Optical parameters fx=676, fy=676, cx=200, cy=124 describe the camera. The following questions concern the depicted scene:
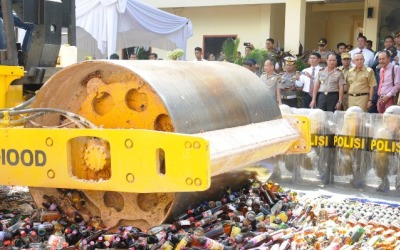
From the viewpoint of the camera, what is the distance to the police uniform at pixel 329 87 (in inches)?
438

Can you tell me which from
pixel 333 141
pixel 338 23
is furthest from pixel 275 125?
pixel 338 23

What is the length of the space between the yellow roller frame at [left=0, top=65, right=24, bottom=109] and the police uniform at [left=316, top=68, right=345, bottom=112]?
6.79m

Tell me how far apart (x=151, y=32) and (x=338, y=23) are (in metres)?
8.20

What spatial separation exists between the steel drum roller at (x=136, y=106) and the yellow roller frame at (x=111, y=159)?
0.10 meters

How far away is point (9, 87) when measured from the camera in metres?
5.37

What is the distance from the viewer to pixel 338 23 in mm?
22797

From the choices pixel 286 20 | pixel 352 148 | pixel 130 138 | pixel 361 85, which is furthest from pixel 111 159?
pixel 286 20

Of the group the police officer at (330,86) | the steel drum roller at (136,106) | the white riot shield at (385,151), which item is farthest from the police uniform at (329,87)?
the steel drum roller at (136,106)

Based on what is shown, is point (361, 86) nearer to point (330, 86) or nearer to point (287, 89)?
point (330, 86)

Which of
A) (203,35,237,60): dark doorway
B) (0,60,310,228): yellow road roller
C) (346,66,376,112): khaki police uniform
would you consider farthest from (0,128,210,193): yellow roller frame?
(203,35,237,60): dark doorway

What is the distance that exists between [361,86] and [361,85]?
2 centimetres

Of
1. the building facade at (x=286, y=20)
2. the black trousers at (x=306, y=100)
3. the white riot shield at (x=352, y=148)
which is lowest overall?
the white riot shield at (x=352, y=148)

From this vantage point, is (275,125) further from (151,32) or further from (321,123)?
(151,32)

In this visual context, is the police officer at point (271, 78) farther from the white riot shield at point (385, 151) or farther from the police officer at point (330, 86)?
the white riot shield at point (385, 151)
